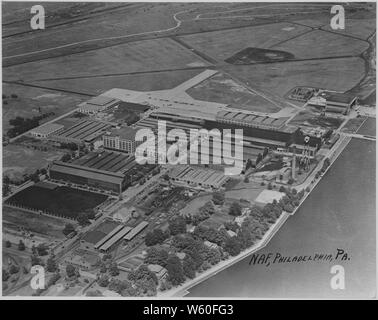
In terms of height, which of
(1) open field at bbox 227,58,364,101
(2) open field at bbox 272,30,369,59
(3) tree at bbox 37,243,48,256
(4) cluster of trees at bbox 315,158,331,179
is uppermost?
(2) open field at bbox 272,30,369,59

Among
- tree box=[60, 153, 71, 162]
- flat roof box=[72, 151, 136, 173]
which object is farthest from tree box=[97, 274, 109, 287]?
tree box=[60, 153, 71, 162]

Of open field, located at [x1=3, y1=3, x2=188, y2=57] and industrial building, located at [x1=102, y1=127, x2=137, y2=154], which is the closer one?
industrial building, located at [x1=102, y1=127, x2=137, y2=154]

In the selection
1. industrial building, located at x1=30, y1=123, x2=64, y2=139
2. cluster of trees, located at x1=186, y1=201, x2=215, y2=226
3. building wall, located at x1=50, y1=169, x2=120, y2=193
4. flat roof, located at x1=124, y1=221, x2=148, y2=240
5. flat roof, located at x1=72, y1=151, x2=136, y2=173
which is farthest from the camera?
industrial building, located at x1=30, y1=123, x2=64, y2=139

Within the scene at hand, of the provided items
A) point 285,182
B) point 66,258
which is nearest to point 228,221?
point 285,182

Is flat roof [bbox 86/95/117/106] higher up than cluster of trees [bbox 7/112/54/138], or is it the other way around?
flat roof [bbox 86/95/117/106]

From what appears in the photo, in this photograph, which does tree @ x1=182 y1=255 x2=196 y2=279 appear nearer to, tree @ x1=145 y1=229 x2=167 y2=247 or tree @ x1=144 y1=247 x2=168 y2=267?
tree @ x1=144 y1=247 x2=168 y2=267

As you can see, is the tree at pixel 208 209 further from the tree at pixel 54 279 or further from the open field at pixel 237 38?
the open field at pixel 237 38

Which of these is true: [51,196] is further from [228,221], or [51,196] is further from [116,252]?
[228,221]
